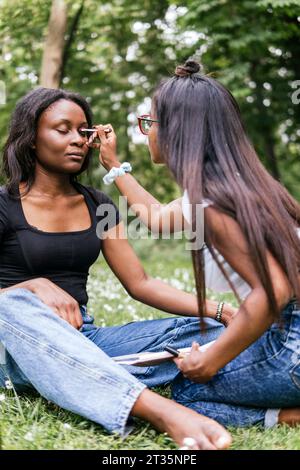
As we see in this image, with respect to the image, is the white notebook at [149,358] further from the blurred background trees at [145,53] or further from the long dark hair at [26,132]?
the blurred background trees at [145,53]

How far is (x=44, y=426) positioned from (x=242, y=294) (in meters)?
0.94

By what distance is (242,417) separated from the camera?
8.56ft

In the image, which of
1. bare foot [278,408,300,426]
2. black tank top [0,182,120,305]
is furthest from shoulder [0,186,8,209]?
bare foot [278,408,300,426]

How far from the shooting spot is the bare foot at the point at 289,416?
2607 millimetres

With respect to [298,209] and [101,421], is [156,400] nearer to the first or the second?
[101,421]

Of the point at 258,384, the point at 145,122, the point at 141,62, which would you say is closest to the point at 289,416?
the point at 258,384

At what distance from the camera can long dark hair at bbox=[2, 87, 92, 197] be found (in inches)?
121

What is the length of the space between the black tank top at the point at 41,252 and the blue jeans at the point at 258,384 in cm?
78

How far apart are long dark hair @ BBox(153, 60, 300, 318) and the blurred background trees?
3.95m

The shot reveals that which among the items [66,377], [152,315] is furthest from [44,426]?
[152,315]

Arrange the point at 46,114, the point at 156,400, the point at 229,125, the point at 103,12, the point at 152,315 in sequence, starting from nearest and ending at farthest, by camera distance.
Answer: the point at 156,400 → the point at 229,125 → the point at 46,114 → the point at 152,315 → the point at 103,12

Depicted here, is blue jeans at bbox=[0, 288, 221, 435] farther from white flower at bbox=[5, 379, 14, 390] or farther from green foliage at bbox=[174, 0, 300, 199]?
green foliage at bbox=[174, 0, 300, 199]

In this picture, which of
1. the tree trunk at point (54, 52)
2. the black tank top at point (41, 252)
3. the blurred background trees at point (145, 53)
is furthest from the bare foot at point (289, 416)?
the tree trunk at point (54, 52)

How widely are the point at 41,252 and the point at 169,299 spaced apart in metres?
0.65
